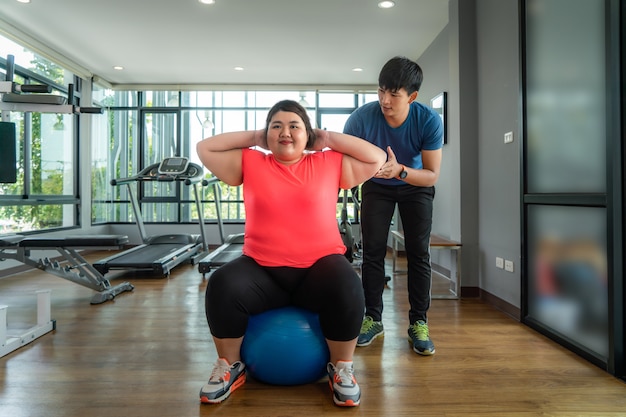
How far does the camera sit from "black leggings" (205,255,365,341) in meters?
1.43

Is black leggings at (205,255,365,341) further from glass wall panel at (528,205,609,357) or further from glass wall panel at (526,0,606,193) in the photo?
glass wall panel at (526,0,606,193)

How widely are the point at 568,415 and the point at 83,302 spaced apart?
2.94 meters

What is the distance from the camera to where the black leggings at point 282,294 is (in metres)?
1.43

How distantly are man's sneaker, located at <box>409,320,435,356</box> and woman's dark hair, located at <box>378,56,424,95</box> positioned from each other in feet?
3.58

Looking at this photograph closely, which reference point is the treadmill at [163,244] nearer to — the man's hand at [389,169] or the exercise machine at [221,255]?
the exercise machine at [221,255]

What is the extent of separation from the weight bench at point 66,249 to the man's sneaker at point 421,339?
75.0 inches

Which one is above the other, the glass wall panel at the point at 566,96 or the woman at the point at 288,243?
the glass wall panel at the point at 566,96

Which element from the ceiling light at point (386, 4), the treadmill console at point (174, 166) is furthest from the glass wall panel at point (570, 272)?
the treadmill console at point (174, 166)

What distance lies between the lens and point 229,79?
579cm

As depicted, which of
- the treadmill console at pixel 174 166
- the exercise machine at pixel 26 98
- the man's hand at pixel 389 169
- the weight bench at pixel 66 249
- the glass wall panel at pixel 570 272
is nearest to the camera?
the man's hand at pixel 389 169

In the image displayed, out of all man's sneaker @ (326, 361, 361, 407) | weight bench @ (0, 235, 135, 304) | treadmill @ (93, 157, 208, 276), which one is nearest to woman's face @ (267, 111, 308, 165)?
man's sneaker @ (326, 361, 361, 407)

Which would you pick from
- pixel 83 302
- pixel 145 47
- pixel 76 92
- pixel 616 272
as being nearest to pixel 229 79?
pixel 145 47

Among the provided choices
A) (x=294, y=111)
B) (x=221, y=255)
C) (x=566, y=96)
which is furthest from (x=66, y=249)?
(x=566, y=96)

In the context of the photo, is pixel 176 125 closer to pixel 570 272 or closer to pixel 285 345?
pixel 285 345
